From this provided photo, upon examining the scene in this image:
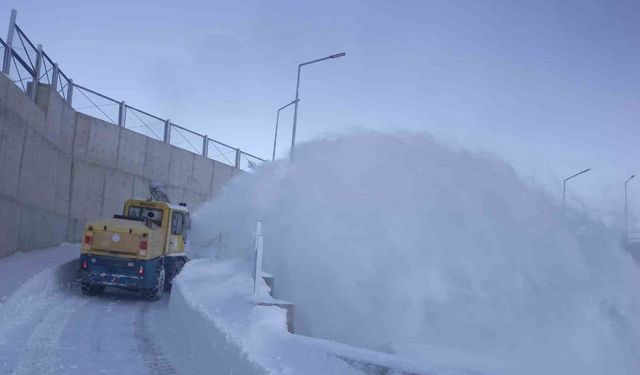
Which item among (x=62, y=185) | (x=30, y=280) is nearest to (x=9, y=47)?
(x=62, y=185)

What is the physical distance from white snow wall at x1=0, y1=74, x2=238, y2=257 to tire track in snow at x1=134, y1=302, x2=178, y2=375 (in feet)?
22.0

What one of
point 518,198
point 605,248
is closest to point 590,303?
point 605,248

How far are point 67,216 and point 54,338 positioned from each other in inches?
524

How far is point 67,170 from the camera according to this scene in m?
21.9

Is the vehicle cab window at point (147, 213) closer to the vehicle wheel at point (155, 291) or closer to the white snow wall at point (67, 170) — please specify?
the vehicle wheel at point (155, 291)

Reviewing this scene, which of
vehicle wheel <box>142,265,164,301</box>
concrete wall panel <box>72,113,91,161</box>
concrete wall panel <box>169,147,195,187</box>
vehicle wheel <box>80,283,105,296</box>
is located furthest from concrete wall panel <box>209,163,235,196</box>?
vehicle wheel <box>80,283,105,296</box>

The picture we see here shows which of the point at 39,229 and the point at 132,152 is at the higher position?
the point at 132,152

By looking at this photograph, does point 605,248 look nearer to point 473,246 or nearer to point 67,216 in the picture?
point 473,246

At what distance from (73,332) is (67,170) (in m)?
13.1

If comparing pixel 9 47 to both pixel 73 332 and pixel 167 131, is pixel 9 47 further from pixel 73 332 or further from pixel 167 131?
pixel 167 131

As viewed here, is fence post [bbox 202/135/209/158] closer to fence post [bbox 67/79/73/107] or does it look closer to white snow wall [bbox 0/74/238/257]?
white snow wall [bbox 0/74/238/257]

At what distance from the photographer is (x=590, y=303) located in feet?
71.9

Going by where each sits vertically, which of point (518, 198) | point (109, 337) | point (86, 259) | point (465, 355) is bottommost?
point (465, 355)

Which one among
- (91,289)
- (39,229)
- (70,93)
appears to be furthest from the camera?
(70,93)
